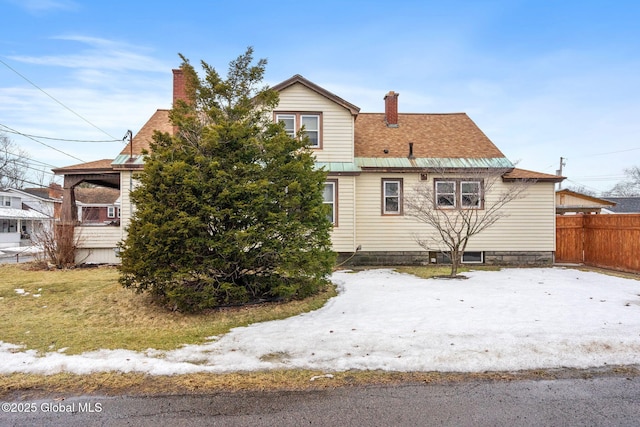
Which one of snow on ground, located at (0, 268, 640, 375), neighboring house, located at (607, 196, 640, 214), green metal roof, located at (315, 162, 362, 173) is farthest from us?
neighboring house, located at (607, 196, 640, 214)

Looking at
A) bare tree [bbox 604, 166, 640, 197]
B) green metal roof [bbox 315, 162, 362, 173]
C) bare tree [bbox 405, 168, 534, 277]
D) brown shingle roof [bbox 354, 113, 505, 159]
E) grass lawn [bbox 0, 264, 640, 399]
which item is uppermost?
bare tree [bbox 604, 166, 640, 197]

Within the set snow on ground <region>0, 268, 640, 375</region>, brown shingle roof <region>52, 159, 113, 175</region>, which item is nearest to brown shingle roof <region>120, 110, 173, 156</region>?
brown shingle roof <region>52, 159, 113, 175</region>

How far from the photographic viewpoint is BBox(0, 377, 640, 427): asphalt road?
10.7 ft

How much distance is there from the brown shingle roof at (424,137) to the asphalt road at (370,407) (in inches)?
435

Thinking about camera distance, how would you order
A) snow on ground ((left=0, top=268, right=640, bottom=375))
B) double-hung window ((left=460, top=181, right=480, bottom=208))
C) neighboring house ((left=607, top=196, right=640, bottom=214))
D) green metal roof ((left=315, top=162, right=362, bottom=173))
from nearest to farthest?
snow on ground ((left=0, top=268, right=640, bottom=375))
green metal roof ((left=315, top=162, right=362, bottom=173))
double-hung window ((left=460, top=181, right=480, bottom=208))
neighboring house ((left=607, top=196, right=640, bottom=214))

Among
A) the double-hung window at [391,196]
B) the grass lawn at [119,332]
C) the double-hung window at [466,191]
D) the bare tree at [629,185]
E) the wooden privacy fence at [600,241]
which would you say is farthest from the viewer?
the bare tree at [629,185]

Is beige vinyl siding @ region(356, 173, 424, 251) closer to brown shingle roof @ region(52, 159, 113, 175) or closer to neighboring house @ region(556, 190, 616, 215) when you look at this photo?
brown shingle roof @ region(52, 159, 113, 175)

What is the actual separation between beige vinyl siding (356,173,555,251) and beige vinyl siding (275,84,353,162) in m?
1.26

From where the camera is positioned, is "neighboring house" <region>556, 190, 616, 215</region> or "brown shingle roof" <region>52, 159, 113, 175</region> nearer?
"brown shingle roof" <region>52, 159, 113, 175</region>

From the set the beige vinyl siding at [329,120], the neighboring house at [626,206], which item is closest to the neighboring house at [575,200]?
the neighboring house at [626,206]

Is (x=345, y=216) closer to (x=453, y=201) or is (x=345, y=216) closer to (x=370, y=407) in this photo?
(x=453, y=201)

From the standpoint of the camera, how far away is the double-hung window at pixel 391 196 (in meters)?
14.0

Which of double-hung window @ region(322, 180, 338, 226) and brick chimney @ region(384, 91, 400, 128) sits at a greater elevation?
brick chimney @ region(384, 91, 400, 128)

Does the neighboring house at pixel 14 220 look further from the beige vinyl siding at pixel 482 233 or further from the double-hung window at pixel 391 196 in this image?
the double-hung window at pixel 391 196
